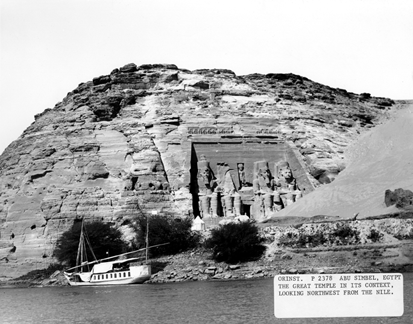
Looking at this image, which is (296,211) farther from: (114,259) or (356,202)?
(114,259)

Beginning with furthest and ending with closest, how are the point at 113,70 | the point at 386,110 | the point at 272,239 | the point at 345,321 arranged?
the point at 386,110
the point at 113,70
the point at 272,239
the point at 345,321

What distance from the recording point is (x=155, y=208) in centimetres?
6631

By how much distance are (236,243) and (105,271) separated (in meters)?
9.83

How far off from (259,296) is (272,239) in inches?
798

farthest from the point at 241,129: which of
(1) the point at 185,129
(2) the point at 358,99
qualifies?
(2) the point at 358,99

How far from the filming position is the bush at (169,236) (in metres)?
59.7

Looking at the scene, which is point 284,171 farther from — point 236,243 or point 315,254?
point 315,254

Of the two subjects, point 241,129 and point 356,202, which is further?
point 241,129

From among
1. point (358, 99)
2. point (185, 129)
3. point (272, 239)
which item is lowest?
point (272, 239)

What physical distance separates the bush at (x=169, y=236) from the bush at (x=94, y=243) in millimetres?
1995
